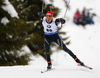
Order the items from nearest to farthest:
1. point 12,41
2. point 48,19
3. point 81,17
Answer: point 48,19
point 12,41
point 81,17

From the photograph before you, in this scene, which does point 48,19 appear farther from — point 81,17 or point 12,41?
point 81,17

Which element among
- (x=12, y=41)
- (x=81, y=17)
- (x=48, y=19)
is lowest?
(x=81, y=17)

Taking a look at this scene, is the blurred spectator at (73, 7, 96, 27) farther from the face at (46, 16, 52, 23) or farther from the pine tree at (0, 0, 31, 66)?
the face at (46, 16, 52, 23)

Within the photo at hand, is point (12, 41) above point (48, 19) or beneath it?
beneath

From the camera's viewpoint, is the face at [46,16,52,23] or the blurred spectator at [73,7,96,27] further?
the blurred spectator at [73,7,96,27]

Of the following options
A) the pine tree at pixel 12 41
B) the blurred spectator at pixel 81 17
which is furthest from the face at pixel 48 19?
the blurred spectator at pixel 81 17

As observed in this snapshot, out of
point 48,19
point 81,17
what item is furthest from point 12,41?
point 81,17

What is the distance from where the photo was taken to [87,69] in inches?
256

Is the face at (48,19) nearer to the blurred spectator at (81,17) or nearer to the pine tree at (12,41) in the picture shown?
the pine tree at (12,41)

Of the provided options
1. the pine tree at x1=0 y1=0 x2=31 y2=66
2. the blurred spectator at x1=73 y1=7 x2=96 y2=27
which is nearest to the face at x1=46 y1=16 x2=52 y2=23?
the pine tree at x1=0 y1=0 x2=31 y2=66

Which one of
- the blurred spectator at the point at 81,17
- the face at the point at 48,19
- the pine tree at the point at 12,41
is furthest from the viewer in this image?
the blurred spectator at the point at 81,17

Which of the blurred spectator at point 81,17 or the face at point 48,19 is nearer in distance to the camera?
the face at point 48,19

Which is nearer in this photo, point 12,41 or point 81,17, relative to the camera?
point 12,41

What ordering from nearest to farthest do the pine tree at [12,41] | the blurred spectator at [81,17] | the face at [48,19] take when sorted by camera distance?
1. the face at [48,19]
2. the pine tree at [12,41]
3. the blurred spectator at [81,17]
